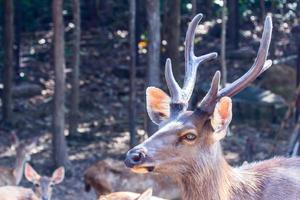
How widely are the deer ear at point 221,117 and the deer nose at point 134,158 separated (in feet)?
1.82

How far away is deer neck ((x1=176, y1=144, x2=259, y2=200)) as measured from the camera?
5.35 m

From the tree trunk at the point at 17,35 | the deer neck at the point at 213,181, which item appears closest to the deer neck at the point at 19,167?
the tree trunk at the point at 17,35

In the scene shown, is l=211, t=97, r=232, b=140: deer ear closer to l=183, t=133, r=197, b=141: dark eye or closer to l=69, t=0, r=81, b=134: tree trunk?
l=183, t=133, r=197, b=141: dark eye

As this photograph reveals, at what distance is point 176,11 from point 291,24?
7128 millimetres

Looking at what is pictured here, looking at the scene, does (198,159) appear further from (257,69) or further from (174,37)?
(174,37)

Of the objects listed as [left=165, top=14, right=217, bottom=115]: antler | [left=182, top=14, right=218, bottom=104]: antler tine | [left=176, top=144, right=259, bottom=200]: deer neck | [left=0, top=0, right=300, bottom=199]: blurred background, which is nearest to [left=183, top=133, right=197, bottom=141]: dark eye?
[left=176, top=144, right=259, bottom=200]: deer neck

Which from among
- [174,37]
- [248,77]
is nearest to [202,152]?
[248,77]

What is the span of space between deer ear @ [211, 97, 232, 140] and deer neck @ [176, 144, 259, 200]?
121 millimetres

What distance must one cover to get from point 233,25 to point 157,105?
15.5 meters

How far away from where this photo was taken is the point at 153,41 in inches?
517

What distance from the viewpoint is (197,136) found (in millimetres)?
5312

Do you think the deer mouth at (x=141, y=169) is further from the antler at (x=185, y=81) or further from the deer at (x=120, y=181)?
the deer at (x=120, y=181)

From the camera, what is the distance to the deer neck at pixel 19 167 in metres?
12.7

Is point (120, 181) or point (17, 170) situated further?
point (17, 170)
